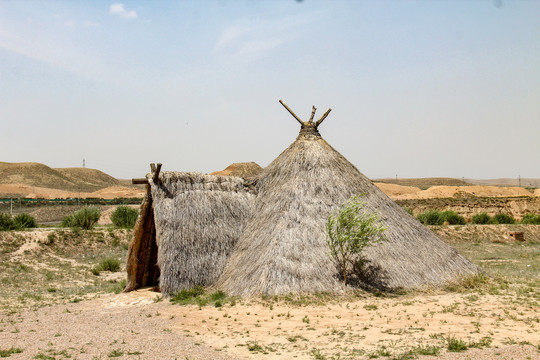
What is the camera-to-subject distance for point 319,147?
43.2ft

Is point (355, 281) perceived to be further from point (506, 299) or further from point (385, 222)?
point (506, 299)

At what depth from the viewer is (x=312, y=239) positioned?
10.8m

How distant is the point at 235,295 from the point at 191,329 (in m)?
2.03

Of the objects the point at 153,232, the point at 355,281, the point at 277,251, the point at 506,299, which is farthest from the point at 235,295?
the point at 506,299

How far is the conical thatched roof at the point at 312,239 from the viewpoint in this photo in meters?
10.1

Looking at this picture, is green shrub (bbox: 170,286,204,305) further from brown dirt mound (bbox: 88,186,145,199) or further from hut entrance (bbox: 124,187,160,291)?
brown dirt mound (bbox: 88,186,145,199)

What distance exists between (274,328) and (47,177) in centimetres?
8446

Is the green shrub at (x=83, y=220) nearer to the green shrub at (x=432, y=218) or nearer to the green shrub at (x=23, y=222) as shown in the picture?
the green shrub at (x=23, y=222)

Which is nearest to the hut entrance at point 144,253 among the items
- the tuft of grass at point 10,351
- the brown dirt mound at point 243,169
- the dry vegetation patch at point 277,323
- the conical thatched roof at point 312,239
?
the dry vegetation patch at point 277,323

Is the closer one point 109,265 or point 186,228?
point 186,228

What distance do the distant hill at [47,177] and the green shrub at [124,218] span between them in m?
52.2

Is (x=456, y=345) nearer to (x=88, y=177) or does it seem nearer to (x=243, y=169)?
(x=243, y=169)

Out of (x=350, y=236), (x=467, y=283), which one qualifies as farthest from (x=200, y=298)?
(x=467, y=283)

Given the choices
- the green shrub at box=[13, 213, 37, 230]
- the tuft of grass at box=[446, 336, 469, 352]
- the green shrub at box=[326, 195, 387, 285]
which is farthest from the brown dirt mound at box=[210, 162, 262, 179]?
the tuft of grass at box=[446, 336, 469, 352]
